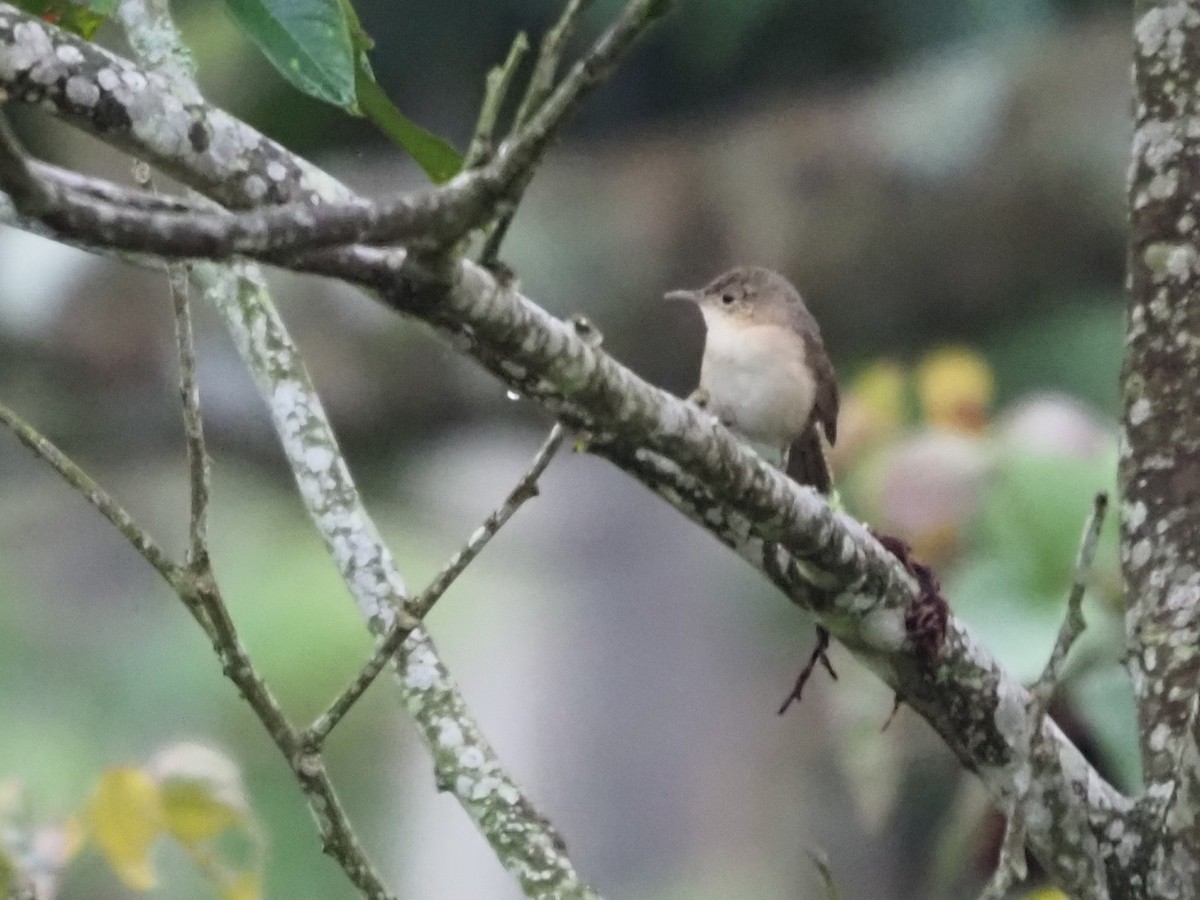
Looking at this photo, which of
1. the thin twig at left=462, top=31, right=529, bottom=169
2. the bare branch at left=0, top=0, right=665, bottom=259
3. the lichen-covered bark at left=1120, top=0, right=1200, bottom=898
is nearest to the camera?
the bare branch at left=0, top=0, right=665, bottom=259

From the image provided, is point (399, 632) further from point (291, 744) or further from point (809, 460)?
point (809, 460)

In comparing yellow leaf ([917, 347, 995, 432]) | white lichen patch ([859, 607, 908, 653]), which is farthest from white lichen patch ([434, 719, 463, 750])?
yellow leaf ([917, 347, 995, 432])

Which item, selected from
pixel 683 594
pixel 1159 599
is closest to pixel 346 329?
pixel 683 594

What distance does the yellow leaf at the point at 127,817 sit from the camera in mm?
1143

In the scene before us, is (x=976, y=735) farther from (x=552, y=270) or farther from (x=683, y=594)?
(x=683, y=594)

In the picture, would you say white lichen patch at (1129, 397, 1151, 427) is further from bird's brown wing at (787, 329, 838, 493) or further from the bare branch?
the bare branch

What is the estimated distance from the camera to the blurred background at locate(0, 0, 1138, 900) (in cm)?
300

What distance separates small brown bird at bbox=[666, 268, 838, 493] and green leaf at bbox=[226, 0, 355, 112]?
0.55 meters

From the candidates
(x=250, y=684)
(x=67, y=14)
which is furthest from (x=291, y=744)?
(x=67, y=14)

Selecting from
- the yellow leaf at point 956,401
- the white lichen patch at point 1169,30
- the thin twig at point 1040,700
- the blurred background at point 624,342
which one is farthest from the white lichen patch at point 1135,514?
Answer: the blurred background at point 624,342

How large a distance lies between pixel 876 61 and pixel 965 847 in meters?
2.10

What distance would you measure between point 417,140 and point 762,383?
0.56 m

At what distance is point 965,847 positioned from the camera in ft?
5.04

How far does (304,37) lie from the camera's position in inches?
27.9
